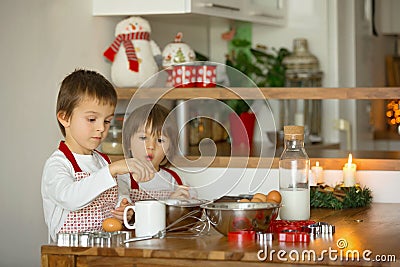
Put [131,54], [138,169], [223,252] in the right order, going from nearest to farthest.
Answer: [223,252], [138,169], [131,54]


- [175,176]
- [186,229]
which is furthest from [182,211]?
[175,176]

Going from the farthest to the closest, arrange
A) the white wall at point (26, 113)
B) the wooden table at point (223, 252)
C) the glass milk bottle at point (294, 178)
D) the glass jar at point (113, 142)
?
the glass jar at point (113, 142)
the white wall at point (26, 113)
the glass milk bottle at point (294, 178)
the wooden table at point (223, 252)

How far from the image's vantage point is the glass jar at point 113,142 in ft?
10.4

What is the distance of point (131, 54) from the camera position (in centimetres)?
329

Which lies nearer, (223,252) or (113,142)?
(223,252)

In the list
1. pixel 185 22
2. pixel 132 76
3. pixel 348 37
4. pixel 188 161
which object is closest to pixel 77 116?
pixel 188 161

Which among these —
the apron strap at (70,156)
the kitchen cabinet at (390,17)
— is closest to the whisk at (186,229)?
the apron strap at (70,156)

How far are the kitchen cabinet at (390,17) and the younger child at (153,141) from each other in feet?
12.0

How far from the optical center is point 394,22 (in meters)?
5.83

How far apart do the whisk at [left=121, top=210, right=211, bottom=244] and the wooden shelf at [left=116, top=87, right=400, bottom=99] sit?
653 mm

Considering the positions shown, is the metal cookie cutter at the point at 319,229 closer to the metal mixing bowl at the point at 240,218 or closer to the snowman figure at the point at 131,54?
the metal mixing bowl at the point at 240,218

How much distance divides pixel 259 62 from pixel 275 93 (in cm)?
140

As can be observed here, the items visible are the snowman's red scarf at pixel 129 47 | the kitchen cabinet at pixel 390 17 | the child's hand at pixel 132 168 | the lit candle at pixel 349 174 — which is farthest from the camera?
the kitchen cabinet at pixel 390 17

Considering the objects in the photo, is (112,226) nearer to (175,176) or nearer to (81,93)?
(81,93)
